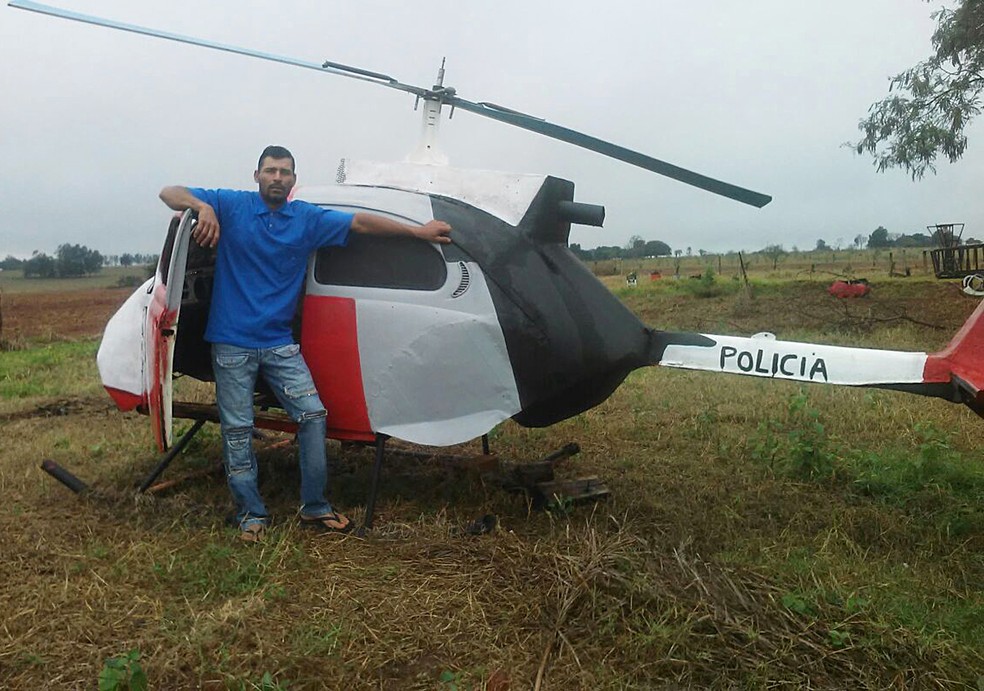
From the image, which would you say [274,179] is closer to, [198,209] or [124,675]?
[198,209]

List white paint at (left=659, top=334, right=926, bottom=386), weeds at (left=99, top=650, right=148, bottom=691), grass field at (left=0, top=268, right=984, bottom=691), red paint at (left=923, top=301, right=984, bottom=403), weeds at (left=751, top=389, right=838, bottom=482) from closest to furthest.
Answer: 1. weeds at (left=99, top=650, right=148, bottom=691)
2. grass field at (left=0, top=268, right=984, bottom=691)
3. red paint at (left=923, top=301, right=984, bottom=403)
4. white paint at (left=659, top=334, right=926, bottom=386)
5. weeds at (left=751, top=389, right=838, bottom=482)

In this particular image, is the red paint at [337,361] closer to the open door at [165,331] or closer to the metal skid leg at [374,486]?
the metal skid leg at [374,486]

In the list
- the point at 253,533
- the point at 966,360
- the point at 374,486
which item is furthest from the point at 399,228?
the point at 966,360

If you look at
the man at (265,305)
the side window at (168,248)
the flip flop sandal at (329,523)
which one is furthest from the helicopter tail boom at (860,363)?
the side window at (168,248)

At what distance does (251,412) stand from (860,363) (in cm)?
341

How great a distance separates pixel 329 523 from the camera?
187 inches

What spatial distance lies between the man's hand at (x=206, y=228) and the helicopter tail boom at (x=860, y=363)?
2701 mm

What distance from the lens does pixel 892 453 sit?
6320 millimetres

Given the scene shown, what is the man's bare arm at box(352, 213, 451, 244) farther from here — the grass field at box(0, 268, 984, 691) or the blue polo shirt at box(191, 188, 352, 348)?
the grass field at box(0, 268, 984, 691)

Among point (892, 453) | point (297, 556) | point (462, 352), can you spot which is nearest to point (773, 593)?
point (462, 352)

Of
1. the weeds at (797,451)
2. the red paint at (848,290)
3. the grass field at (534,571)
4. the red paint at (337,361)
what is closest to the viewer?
the grass field at (534,571)

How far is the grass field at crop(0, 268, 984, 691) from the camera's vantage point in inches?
130

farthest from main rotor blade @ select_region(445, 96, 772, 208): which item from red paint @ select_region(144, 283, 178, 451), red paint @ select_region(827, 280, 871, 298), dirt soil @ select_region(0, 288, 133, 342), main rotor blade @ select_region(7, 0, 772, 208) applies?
red paint @ select_region(827, 280, 871, 298)

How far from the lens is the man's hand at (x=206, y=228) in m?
4.50
